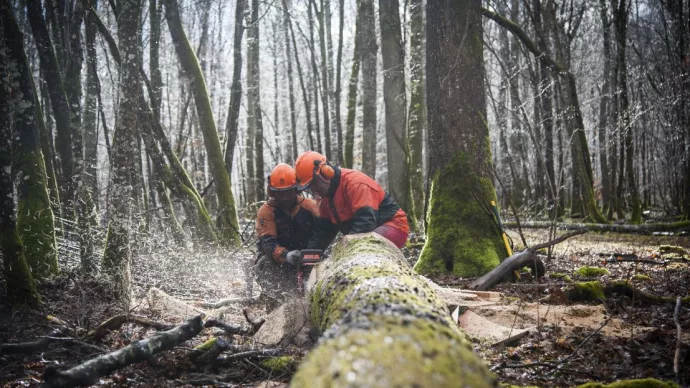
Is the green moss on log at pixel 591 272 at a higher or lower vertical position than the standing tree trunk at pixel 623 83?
lower

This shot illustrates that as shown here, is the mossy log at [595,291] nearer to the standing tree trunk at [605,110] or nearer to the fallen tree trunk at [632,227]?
the fallen tree trunk at [632,227]

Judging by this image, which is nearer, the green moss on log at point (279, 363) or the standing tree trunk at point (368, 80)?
the green moss on log at point (279, 363)

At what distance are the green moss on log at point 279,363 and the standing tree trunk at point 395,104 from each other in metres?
8.35

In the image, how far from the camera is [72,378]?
7.78ft

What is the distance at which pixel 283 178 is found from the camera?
5961 mm

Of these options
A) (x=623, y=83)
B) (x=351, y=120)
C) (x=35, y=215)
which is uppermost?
(x=623, y=83)

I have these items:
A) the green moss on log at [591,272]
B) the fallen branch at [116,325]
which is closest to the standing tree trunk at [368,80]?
the green moss on log at [591,272]

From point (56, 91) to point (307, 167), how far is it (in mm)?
3752

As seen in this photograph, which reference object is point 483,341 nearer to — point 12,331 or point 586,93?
point 12,331

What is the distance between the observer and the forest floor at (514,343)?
293 cm

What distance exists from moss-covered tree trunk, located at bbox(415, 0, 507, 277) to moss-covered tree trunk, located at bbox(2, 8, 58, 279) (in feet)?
14.4

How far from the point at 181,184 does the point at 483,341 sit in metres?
6.91

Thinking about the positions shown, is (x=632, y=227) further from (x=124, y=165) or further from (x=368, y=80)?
(x=124, y=165)

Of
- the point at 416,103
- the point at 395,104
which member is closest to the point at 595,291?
the point at 395,104
